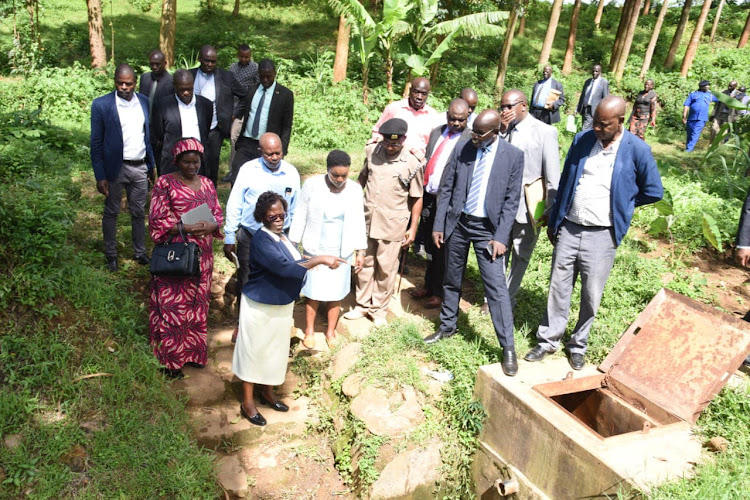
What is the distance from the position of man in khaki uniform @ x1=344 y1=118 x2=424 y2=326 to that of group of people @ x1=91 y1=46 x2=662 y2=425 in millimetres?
13

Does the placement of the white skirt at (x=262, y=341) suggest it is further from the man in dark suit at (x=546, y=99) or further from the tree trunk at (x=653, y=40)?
the tree trunk at (x=653, y=40)

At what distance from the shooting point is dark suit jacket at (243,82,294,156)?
5902 millimetres

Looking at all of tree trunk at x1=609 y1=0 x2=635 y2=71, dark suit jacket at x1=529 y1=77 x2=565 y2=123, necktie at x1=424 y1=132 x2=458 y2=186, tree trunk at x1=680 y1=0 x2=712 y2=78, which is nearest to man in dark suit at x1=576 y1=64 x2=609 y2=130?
dark suit jacket at x1=529 y1=77 x2=565 y2=123

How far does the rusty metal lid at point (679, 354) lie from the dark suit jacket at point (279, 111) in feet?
12.6

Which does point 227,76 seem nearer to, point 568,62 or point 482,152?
point 482,152

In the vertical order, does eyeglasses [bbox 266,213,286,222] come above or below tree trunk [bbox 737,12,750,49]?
below

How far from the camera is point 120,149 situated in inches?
199

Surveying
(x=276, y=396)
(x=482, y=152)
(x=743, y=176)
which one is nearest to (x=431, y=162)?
(x=482, y=152)

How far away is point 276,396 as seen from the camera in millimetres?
4910

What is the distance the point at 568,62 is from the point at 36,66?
1718cm

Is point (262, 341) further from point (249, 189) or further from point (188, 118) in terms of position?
point (188, 118)

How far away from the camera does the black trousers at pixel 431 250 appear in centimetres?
550

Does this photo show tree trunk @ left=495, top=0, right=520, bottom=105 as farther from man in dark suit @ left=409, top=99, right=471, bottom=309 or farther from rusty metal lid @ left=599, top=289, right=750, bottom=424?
rusty metal lid @ left=599, top=289, right=750, bottom=424

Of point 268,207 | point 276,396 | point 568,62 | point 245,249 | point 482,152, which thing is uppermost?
point 568,62
